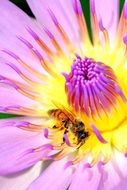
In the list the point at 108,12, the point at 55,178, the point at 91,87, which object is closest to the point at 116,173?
the point at 55,178

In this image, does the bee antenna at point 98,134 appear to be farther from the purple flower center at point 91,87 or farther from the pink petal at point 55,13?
the pink petal at point 55,13

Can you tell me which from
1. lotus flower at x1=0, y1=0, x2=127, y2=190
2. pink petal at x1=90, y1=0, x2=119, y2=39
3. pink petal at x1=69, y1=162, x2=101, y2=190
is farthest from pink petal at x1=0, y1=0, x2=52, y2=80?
pink petal at x1=69, y1=162, x2=101, y2=190

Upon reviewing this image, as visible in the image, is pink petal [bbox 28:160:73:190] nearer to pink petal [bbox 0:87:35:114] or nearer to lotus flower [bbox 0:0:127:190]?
lotus flower [bbox 0:0:127:190]

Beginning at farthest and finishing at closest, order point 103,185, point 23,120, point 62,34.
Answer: point 62,34, point 23,120, point 103,185

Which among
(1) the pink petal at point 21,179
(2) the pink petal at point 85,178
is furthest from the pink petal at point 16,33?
(2) the pink petal at point 85,178

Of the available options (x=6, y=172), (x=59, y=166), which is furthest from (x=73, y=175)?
(x=6, y=172)

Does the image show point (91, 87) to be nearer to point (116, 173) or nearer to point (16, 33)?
point (116, 173)

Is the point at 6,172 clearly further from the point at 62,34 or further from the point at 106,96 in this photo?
the point at 62,34

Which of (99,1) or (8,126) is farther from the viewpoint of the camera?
(99,1)
